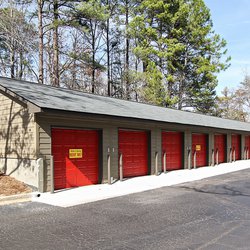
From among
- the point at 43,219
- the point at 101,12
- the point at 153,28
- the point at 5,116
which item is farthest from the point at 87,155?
the point at 153,28

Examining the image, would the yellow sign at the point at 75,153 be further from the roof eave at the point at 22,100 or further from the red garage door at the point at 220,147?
the red garage door at the point at 220,147

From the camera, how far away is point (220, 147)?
2203 cm

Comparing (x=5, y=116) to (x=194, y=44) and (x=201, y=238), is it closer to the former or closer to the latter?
(x=201, y=238)

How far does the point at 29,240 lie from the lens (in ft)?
17.9

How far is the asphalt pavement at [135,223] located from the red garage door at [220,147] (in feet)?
37.5

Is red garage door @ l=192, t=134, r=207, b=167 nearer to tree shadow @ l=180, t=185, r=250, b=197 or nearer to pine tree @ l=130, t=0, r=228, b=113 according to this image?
tree shadow @ l=180, t=185, r=250, b=197

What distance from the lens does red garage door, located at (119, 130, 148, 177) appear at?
530 inches

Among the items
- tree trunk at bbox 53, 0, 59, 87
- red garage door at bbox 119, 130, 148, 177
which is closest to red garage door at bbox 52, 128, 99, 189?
red garage door at bbox 119, 130, 148, 177

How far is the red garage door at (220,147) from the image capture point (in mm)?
21042

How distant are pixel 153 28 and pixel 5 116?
23049 mm

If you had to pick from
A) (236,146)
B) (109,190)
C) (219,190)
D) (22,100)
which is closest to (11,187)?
(22,100)

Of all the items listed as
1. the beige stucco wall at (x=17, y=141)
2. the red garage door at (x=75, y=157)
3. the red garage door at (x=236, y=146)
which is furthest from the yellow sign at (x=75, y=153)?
Answer: the red garage door at (x=236, y=146)

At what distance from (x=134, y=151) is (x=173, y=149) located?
345cm

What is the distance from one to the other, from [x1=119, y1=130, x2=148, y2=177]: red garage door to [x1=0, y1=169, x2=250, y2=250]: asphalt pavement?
379 centimetres
